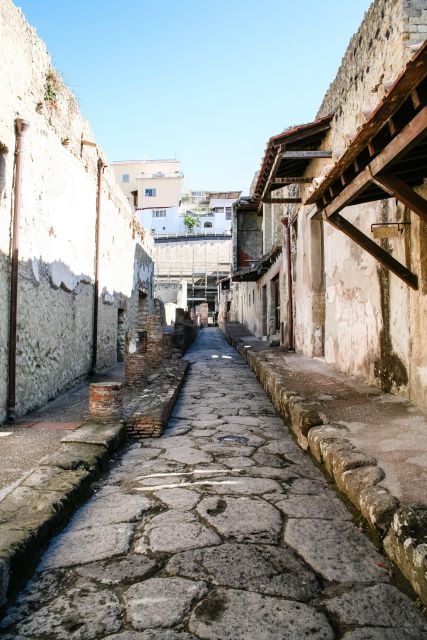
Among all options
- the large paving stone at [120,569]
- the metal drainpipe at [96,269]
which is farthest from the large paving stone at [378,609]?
the metal drainpipe at [96,269]

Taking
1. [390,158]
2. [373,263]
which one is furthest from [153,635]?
[373,263]

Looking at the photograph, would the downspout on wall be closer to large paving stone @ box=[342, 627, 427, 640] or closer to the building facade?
the building facade

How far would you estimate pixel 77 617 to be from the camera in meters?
1.76

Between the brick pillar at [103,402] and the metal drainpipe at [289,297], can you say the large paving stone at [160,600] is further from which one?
the metal drainpipe at [289,297]

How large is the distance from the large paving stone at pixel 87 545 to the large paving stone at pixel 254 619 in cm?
66

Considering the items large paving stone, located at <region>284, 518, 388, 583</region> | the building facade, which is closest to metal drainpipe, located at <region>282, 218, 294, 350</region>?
the building facade

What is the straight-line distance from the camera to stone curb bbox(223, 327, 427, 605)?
1816 mm

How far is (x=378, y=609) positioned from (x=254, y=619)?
0.51 meters

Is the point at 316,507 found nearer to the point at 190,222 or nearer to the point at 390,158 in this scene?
the point at 390,158

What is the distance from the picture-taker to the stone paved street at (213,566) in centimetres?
170

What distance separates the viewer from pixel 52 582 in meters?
2.01

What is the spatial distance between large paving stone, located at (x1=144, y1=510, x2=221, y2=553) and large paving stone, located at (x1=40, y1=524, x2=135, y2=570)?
134 mm

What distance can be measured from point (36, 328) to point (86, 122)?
423 centimetres

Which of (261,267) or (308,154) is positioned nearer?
(308,154)
